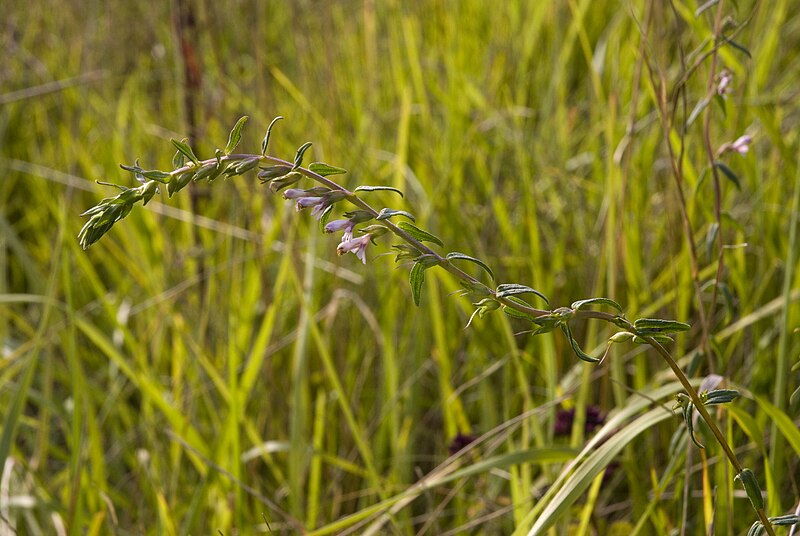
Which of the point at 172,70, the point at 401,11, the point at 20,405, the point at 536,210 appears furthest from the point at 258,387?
the point at 172,70

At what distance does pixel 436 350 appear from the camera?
54.6 inches

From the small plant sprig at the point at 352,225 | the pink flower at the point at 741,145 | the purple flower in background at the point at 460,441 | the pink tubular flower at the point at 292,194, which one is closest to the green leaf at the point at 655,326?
the small plant sprig at the point at 352,225

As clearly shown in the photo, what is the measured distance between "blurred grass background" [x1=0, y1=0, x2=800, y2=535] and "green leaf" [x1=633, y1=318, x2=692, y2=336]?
0.26 metres

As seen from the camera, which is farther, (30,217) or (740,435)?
(30,217)

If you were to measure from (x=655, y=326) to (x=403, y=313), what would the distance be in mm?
1001

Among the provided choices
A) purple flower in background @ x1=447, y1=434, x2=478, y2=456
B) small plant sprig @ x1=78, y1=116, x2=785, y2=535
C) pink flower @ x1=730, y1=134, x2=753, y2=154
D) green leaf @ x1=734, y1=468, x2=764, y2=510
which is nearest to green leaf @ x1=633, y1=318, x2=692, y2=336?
small plant sprig @ x1=78, y1=116, x2=785, y2=535

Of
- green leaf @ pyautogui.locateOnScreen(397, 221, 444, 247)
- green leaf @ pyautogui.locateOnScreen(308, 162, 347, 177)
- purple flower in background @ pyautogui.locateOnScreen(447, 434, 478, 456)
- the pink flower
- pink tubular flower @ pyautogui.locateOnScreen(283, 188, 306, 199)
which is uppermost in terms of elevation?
green leaf @ pyautogui.locateOnScreen(308, 162, 347, 177)

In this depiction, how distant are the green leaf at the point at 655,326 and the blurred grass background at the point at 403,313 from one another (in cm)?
26

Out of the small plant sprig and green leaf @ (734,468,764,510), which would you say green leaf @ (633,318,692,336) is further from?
green leaf @ (734,468,764,510)

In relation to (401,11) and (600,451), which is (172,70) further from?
(600,451)

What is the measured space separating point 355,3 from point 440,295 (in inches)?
67.2

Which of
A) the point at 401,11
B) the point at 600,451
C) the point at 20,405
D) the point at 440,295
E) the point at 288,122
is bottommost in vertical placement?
the point at 600,451

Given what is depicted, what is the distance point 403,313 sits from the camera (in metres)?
1.55

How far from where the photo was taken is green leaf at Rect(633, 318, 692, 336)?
1.82ft
